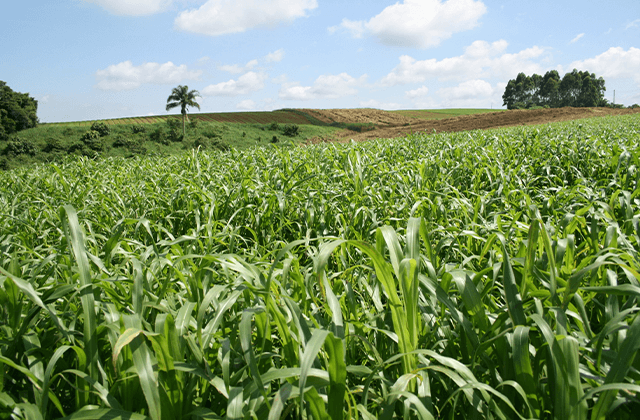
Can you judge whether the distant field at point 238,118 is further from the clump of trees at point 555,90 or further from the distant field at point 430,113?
the clump of trees at point 555,90

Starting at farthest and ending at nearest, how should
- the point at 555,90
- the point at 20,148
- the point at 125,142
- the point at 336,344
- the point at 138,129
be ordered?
the point at 555,90 < the point at 138,129 < the point at 125,142 < the point at 20,148 < the point at 336,344

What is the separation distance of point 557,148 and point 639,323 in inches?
223

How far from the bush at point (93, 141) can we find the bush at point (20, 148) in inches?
205

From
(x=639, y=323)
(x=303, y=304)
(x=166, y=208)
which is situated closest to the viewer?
(x=639, y=323)

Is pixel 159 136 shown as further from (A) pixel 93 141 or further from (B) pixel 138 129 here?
(A) pixel 93 141

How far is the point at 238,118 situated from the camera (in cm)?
5778

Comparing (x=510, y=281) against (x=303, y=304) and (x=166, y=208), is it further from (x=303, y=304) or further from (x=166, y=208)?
(x=166, y=208)

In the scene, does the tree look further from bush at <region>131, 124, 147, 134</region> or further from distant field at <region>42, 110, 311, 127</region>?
bush at <region>131, 124, 147, 134</region>

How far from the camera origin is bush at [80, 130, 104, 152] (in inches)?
1519

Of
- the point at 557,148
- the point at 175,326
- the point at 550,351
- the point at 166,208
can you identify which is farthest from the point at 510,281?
the point at 557,148

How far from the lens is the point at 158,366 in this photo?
45.1 inches

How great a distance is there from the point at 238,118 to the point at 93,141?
2335 cm

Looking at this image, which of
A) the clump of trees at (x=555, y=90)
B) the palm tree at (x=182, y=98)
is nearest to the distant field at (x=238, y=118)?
the palm tree at (x=182, y=98)

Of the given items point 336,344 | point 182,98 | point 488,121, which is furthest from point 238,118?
point 336,344
